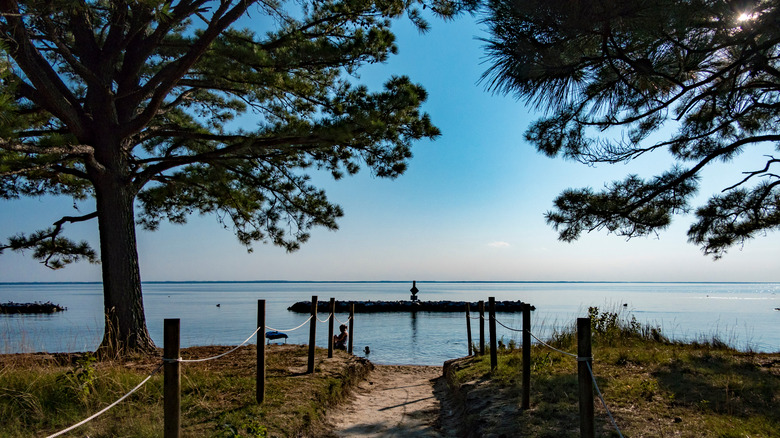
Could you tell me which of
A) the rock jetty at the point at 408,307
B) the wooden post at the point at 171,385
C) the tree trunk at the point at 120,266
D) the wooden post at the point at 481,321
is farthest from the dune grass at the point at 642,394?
the rock jetty at the point at 408,307

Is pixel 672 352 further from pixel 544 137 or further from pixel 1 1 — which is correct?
pixel 1 1

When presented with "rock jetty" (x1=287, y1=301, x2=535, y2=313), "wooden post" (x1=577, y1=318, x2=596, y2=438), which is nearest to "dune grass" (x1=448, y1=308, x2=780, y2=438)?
"wooden post" (x1=577, y1=318, x2=596, y2=438)

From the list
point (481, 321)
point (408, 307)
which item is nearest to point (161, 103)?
point (481, 321)

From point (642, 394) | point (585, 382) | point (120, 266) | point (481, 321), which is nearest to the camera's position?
point (585, 382)

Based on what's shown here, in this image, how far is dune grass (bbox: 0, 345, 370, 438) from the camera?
494 centimetres

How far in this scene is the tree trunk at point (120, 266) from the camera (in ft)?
29.8

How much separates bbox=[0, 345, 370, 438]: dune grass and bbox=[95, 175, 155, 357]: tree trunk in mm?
1437

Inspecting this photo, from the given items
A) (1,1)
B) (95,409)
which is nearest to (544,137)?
(95,409)

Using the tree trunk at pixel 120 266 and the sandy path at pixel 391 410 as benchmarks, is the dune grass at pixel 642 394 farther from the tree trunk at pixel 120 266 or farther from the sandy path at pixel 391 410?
the tree trunk at pixel 120 266

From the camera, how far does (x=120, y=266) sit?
362 inches

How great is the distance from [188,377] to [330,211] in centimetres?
641

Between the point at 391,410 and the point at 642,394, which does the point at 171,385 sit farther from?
the point at 642,394

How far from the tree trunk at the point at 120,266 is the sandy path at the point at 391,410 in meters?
4.25

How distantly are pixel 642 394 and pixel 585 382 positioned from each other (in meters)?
2.42
